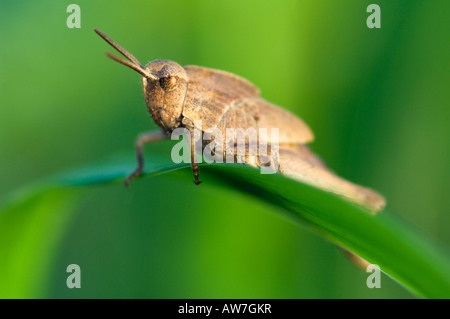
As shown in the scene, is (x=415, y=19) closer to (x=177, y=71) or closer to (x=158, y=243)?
(x=177, y=71)

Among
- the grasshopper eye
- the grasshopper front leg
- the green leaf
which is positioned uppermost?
the grasshopper eye

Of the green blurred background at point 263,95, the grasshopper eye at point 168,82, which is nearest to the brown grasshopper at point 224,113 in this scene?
the grasshopper eye at point 168,82

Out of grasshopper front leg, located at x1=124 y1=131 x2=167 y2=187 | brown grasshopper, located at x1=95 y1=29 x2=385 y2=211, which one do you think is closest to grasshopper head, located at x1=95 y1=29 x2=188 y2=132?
brown grasshopper, located at x1=95 y1=29 x2=385 y2=211

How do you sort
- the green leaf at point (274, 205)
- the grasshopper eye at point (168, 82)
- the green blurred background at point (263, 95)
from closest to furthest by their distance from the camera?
the green leaf at point (274, 205) < the grasshopper eye at point (168, 82) < the green blurred background at point (263, 95)

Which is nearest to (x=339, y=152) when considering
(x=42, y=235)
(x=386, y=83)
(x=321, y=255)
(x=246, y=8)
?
(x=386, y=83)

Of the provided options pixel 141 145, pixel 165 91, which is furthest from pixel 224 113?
pixel 141 145

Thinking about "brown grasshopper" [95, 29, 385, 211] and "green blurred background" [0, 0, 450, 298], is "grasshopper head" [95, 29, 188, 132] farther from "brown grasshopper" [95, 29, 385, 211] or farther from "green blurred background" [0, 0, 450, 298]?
"green blurred background" [0, 0, 450, 298]

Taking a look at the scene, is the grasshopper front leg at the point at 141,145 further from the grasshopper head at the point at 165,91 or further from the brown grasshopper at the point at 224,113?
the grasshopper head at the point at 165,91

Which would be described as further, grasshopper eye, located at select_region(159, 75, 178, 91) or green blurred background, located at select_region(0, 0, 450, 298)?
green blurred background, located at select_region(0, 0, 450, 298)
